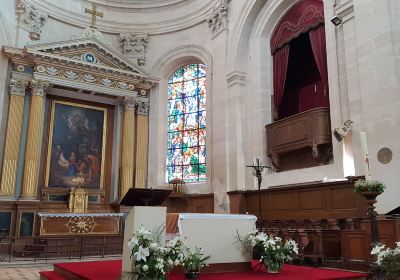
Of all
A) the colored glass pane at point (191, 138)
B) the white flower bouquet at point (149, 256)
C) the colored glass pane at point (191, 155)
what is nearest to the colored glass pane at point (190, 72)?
the colored glass pane at point (191, 138)

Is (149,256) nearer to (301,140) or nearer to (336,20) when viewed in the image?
(301,140)

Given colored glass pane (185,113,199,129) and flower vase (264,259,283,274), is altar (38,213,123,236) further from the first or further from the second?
flower vase (264,259,283,274)

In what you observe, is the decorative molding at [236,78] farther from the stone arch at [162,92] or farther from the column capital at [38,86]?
the column capital at [38,86]

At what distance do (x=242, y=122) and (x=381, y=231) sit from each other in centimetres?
679

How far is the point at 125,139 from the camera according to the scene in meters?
14.5

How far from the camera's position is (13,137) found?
12.6 m

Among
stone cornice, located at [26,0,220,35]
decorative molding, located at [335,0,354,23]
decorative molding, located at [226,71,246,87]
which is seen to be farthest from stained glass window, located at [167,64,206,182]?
decorative molding, located at [335,0,354,23]

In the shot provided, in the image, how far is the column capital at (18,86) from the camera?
503 inches

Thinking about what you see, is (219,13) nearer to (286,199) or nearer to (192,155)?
(192,155)

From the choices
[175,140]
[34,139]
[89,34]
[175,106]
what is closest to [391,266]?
[34,139]

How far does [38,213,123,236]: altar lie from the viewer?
1119cm

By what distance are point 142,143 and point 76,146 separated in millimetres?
2452

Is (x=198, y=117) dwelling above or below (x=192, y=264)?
above

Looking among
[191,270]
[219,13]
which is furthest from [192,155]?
[191,270]
